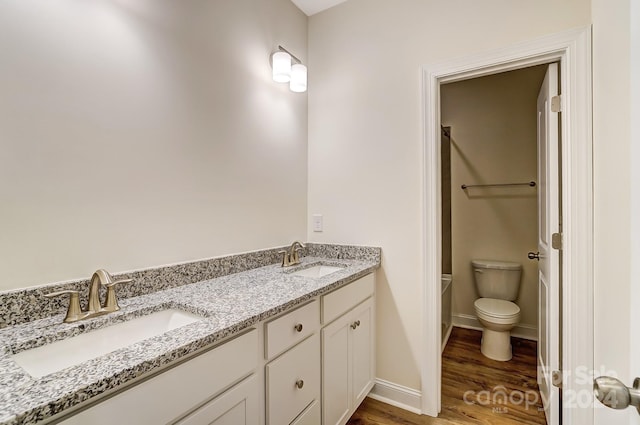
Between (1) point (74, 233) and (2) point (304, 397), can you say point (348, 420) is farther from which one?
(1) point (74, 233)

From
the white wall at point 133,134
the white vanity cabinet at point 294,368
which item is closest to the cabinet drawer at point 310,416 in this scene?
the white vanity cabinet at point 294,368

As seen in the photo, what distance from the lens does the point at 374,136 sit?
1988 millimetres

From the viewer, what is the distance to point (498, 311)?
238 centimetres

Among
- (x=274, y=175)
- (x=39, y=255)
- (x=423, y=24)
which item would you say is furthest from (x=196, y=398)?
(x=423, y=24)

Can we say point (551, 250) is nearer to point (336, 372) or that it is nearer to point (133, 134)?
point (336, 372)

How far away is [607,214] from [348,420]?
1593mm

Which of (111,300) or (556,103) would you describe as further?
(556,103)

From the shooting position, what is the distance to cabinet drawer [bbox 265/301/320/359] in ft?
3.56

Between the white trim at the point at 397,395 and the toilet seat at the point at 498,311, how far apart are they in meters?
0.94

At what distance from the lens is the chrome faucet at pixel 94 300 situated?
0.97m

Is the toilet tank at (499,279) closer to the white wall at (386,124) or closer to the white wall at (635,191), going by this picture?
the white wall at (386,124)

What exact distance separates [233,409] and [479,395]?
1.75 metres

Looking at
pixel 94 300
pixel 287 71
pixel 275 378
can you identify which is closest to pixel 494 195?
pixel 287 71

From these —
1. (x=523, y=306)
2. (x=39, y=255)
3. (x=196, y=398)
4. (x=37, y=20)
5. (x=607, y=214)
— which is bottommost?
(x=523, y=306)
